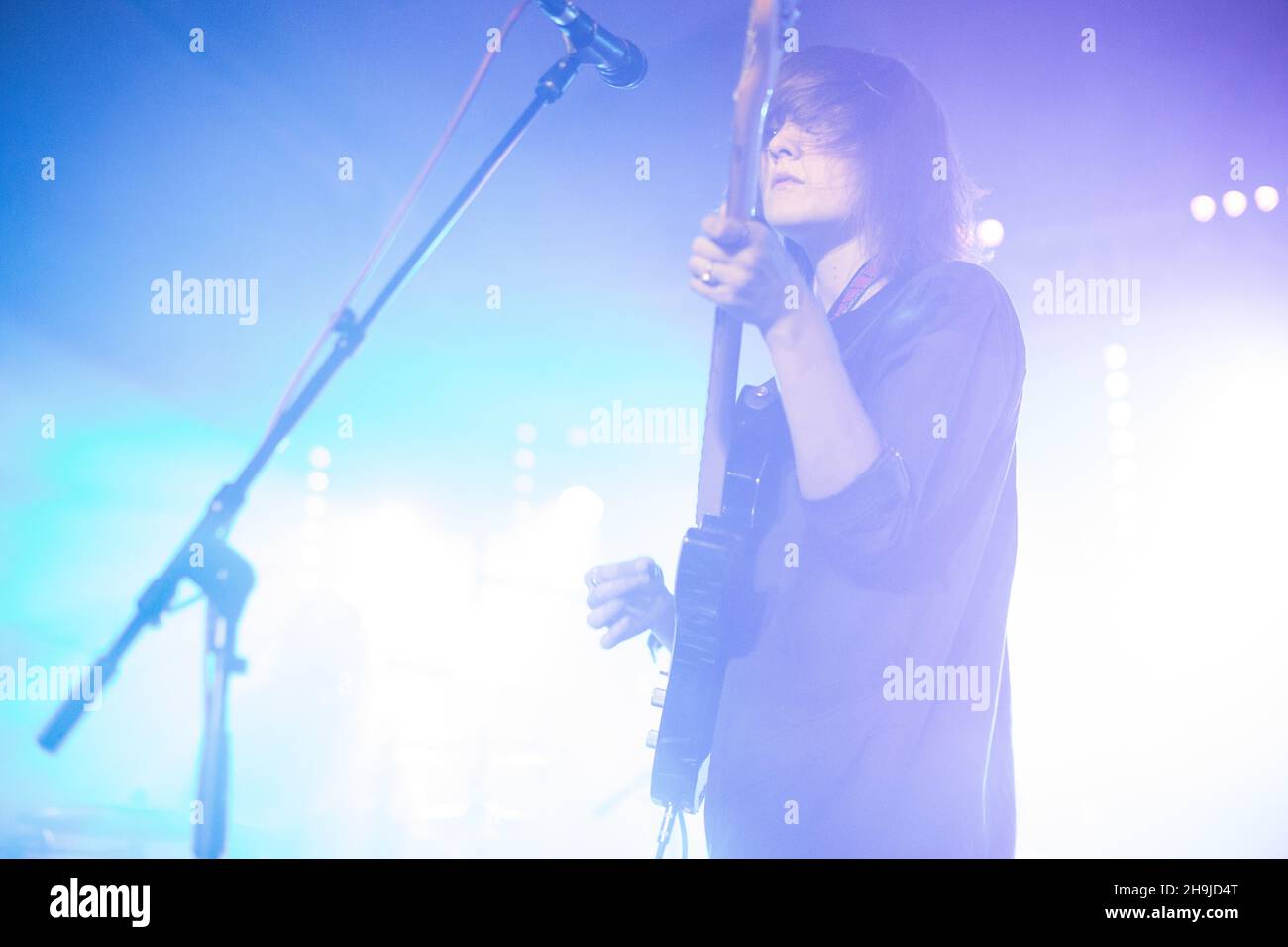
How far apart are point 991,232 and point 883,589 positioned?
3.16 feet

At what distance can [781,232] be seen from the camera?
1.79 metres

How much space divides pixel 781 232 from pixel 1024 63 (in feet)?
2.70

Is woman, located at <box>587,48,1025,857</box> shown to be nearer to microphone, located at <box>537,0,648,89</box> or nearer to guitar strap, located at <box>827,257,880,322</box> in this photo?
guitar strap, located at <box>827,257,880,322</box>

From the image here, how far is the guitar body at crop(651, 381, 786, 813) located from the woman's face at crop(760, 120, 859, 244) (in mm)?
352

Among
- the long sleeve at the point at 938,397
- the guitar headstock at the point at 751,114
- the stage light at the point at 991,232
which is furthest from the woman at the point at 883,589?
the stage light at the point at 991,232

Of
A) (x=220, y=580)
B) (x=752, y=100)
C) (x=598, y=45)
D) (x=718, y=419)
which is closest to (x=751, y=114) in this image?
(x=752, y=100)

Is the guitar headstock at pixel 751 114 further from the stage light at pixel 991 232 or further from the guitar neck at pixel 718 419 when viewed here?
the stage light at pixel 991 232

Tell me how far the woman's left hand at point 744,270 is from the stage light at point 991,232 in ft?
2.79

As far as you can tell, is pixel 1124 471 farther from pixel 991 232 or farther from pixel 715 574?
pixel 715 574

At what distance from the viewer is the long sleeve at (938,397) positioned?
4.92ft

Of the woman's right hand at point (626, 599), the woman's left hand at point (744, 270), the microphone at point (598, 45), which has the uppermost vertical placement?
the microphone at point (598, 45)

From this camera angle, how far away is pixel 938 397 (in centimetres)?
151

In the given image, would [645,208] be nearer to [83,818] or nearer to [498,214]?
[498,214]

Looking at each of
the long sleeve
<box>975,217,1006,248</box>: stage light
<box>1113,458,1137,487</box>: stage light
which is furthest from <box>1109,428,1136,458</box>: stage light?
the long sleeve
